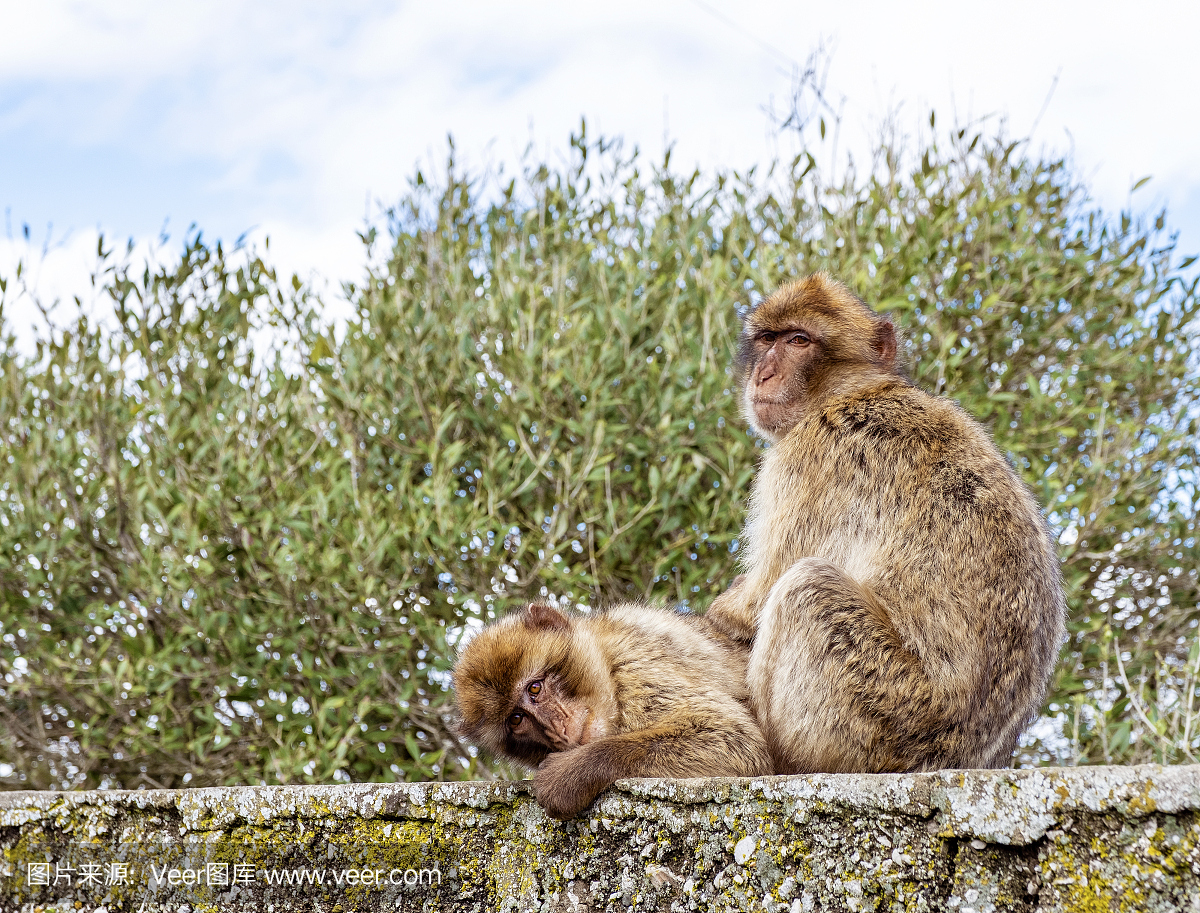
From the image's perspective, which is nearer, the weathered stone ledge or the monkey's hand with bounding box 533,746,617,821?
the weathered stone ledge

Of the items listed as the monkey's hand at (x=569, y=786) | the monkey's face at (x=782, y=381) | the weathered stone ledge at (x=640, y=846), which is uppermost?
the monkey's face at (x=782, y=381)

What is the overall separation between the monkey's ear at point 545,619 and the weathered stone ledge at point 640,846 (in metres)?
0.65

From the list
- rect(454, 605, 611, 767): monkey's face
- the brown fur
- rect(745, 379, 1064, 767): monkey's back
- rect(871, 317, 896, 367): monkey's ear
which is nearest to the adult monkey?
rect(745, 379, 1064, 767): monkey's back

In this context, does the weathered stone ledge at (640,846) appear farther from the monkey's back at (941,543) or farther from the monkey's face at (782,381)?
the monkey's face at (782,381)

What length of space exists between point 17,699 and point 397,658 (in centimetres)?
226

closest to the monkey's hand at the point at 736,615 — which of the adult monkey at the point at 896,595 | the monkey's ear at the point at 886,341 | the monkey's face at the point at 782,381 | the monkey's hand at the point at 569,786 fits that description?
the adult monkey at the point at 896,595

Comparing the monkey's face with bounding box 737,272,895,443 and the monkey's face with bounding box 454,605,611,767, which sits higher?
the monkey's face with bounding box 737,272,895,443

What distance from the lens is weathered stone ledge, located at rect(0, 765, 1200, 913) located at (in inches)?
55.9

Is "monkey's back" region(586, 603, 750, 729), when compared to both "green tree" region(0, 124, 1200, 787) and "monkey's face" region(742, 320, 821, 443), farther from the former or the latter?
"green tree" region(0, 124, 1200, 787)

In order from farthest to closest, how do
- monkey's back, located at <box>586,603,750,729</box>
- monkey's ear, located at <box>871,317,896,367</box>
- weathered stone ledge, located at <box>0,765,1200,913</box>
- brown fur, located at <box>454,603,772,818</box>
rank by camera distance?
monkey's ear, located at <box>871,317,896,367</box>
monkey's back, located at <box>586,603,750,729</box>
brown fur, located at <box>454,603,772,818</box>
weathered stone ledge, located at <box>0,765,1200,913</box>

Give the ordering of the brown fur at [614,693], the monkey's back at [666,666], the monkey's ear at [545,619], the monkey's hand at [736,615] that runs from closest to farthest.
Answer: the brown fur at [614,693] < the monkey's back at [666,666] < the monkey's ear at [545,619] < the monkey's hand at [736,615]

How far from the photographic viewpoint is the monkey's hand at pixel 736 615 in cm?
280

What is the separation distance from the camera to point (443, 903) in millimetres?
1917

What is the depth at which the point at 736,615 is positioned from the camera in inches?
112
